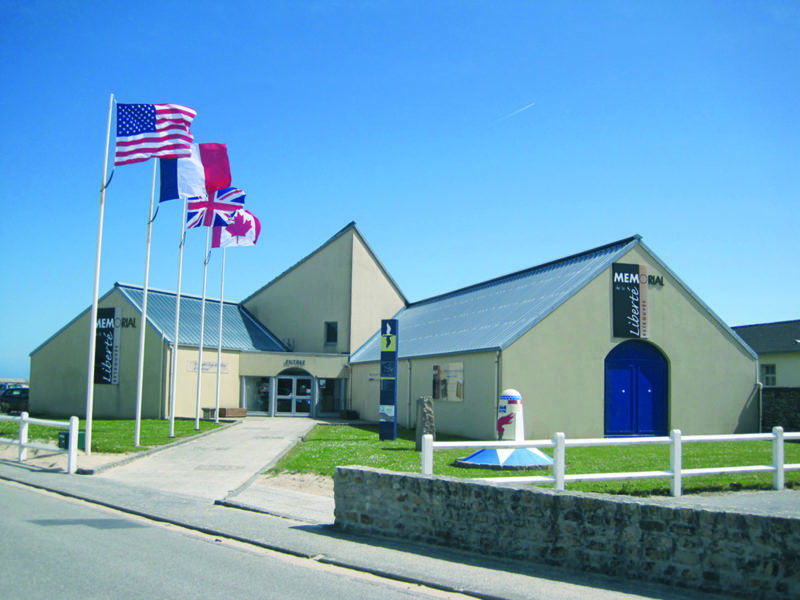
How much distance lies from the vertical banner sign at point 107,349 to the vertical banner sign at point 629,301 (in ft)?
81.3

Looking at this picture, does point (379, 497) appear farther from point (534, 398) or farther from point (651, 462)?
point (534, 398)

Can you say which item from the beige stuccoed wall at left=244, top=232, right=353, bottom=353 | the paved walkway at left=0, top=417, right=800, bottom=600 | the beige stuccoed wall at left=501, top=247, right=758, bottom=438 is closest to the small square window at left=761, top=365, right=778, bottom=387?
the beige stuccoed wall at left=501, top=247, right=758, bottom=438

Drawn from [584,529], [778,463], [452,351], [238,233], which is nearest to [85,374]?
[238,233]

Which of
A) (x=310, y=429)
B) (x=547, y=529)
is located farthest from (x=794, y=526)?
(x=310, y=429)

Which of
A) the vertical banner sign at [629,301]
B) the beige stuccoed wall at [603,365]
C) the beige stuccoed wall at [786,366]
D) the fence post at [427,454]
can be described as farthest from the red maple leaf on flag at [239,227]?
the beige stuccoed wall at [786,366]

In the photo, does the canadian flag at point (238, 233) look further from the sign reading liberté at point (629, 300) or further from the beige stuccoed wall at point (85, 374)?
the sign reading liberté at point (629, 300)

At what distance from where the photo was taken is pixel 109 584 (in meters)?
6.92

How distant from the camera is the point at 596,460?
1739 cm

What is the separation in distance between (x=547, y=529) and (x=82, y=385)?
3477 cm

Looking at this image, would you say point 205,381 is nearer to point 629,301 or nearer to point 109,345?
point 109,345

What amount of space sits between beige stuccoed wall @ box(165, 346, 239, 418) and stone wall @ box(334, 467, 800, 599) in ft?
87.5

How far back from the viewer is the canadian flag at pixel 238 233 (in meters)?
28.9

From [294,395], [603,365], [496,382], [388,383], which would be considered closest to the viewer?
[496,382]

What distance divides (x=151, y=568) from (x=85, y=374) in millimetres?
32626
